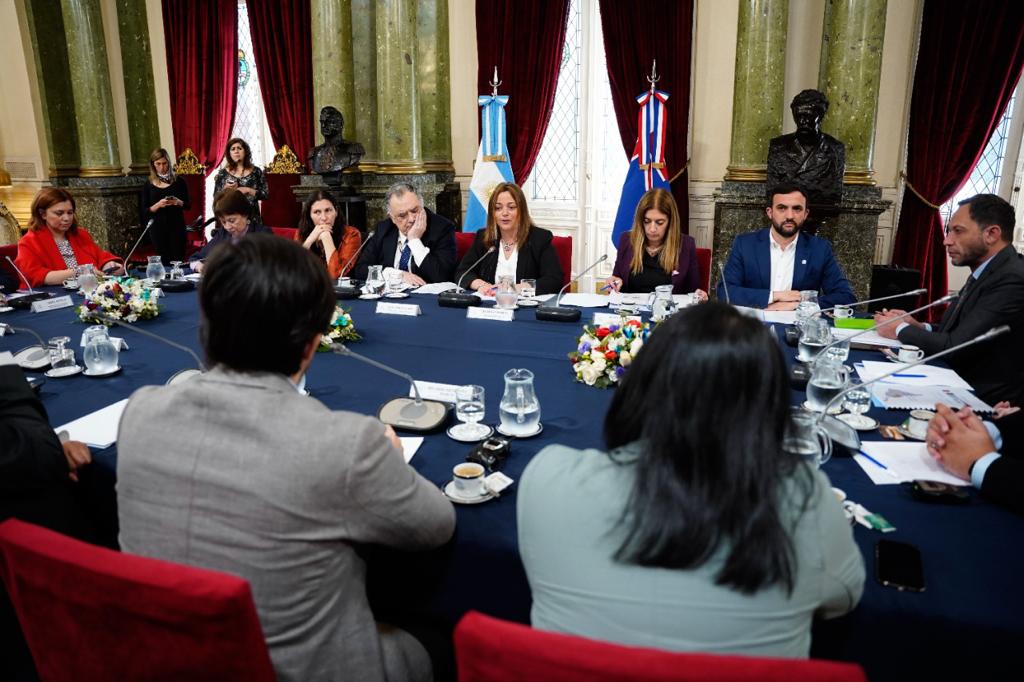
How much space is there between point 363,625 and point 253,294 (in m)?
0.56

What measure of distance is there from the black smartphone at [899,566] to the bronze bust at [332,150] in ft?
16.7

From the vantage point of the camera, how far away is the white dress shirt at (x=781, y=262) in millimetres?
3396

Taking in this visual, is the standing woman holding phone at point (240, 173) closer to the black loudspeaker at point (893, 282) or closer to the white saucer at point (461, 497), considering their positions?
the black loudspeaker at point (893, 282)

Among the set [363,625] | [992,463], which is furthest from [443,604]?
[992,463]

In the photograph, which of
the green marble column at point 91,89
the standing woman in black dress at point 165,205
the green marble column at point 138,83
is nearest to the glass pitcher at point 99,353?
the standing woman in black dress at point 165,205

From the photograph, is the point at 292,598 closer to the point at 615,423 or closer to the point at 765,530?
the point at 615,423

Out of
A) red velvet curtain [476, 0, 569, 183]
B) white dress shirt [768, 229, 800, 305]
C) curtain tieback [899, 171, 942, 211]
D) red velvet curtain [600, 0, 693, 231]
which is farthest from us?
red velvet curtain [476, 0, 569, 183]

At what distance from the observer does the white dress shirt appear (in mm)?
3396

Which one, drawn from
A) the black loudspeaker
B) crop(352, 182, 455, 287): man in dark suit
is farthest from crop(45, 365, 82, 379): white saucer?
the black loudspeaker

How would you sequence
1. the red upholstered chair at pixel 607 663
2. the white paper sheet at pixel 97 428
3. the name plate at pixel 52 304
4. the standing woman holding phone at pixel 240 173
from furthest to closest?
the standing woman holding phone at pixel 240 173 → the name plate at pixel 52 304 → the white paper sheet at pixel 97 428 → the red upholstered chair at pixel 607 663

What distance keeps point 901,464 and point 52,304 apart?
3.36 meters

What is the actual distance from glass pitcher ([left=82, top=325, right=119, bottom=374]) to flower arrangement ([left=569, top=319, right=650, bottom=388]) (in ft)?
4.82

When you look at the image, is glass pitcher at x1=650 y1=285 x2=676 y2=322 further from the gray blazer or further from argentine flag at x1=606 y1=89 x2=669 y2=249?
argentine flag at x1=606 y1=89 x2=669 y2=249

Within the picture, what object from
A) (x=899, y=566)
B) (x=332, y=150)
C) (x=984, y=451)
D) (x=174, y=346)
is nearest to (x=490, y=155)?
(x=332, y=150)
